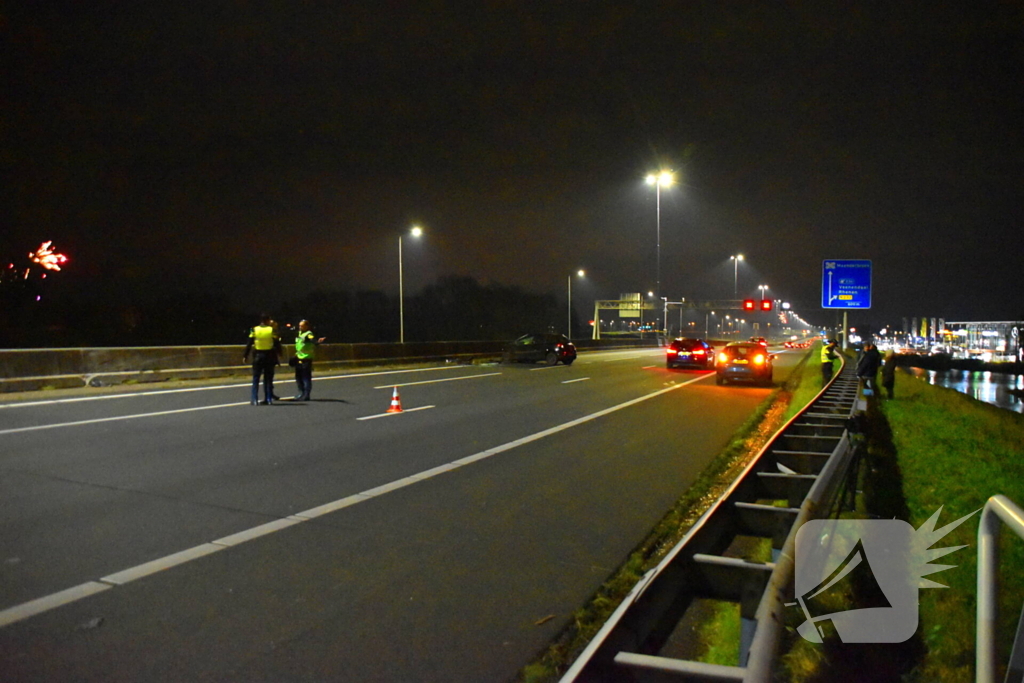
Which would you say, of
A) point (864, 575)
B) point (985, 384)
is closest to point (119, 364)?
point (864, 575)

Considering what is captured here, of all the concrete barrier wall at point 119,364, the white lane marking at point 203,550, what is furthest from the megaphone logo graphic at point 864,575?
the concrete barrier wall at point 119,364

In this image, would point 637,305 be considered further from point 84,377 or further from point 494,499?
point 494,499

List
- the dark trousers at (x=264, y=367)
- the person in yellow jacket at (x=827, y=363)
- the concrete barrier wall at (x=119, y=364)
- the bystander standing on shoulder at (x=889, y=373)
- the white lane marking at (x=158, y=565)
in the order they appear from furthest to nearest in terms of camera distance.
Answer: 1. the person in yellow jacket at (x=827, y=363)
2. the bystander standing on shoulder at (x=889, y=373)
3. the concrete barrier wall at (x=119, y=364)
4. the dark trousers at (x=264, y=367)
5. the white lane marking at (x=158, y=565)

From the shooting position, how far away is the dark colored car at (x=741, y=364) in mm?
24531

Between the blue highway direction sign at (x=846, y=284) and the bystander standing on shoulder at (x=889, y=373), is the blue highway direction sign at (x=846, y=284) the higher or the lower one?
the higher one

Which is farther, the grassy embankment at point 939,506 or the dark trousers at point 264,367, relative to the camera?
the dark trousers at point 264,367

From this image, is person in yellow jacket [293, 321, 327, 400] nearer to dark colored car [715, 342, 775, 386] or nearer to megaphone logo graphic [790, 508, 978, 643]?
megaphone logo graphic [790, 508, 978, 643]

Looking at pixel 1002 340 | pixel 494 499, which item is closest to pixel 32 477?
pixel 494 499

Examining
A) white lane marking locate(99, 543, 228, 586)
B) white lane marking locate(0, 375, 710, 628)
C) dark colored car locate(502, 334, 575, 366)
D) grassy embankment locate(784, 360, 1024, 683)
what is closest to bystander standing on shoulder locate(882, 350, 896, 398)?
grassy embankment locate(784, 360, 1024, 683)

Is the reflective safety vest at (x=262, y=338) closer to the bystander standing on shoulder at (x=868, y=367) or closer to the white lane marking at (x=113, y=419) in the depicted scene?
the white lane marking at (x=113, y=419)

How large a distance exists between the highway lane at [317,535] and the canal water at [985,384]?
163 ft

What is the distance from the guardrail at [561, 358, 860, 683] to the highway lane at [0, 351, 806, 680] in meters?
0.88

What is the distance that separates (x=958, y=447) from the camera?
11.6 metres

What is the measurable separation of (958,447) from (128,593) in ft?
38.6
